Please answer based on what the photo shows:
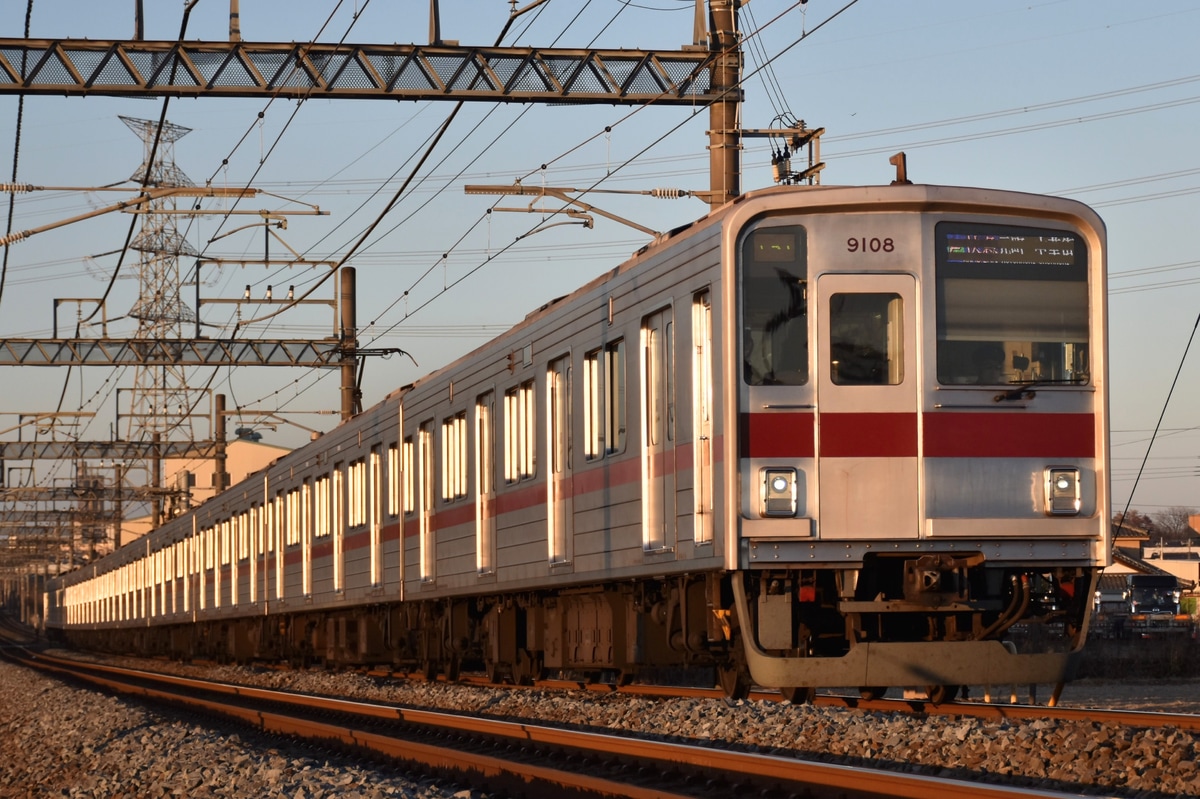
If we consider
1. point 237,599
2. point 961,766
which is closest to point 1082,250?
point 961,766

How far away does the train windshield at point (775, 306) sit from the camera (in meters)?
10.2

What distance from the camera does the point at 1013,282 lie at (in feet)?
33.9

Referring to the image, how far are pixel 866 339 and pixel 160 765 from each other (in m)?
5.43

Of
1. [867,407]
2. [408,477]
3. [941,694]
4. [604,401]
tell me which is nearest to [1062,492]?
[867,407]

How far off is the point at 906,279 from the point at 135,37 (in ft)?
30.5

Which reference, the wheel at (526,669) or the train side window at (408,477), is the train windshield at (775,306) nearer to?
the wheel at (526,669)

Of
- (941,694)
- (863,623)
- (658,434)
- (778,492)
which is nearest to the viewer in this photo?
(778,492)

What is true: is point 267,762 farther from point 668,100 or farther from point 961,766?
point 668,100

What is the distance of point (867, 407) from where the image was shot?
10.2 m

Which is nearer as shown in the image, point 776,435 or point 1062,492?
point 776,435

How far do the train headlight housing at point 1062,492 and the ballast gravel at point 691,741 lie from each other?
1.42 metres

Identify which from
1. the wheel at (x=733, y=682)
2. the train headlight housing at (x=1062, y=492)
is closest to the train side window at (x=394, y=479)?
the wheel at (x=733, y=682)

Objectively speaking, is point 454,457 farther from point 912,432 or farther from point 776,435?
point 912,432

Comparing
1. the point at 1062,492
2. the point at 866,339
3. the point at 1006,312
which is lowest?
the point at 1062,492
